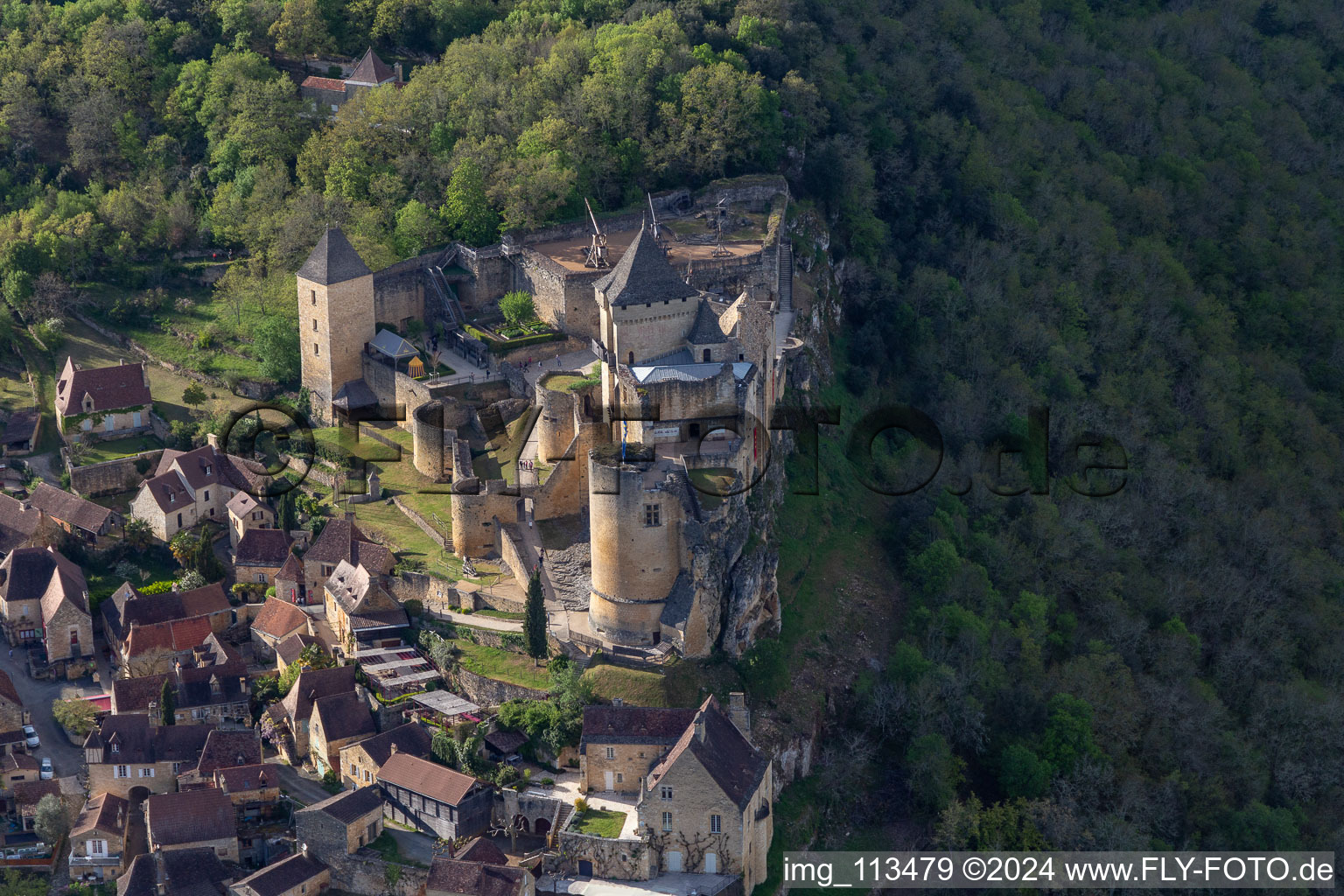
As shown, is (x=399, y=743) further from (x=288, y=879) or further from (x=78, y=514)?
(x=78, y=514)

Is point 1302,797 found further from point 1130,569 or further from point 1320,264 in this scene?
point 1320,264

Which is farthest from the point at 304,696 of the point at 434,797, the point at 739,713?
the point at 739,713

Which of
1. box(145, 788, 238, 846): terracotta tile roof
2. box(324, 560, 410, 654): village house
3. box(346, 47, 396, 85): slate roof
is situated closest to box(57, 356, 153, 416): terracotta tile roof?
box(324, 560, 410, 654): village house

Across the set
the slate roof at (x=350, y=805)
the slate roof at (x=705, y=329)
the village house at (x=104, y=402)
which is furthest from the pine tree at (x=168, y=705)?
the slate roof at (x=705, y=329)

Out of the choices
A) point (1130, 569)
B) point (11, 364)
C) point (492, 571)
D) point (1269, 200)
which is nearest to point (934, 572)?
point (1130, 569)

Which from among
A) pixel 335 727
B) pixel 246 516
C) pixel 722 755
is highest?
pixel 722 755

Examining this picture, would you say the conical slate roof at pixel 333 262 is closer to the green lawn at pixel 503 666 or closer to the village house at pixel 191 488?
the village house at pixel 191 488

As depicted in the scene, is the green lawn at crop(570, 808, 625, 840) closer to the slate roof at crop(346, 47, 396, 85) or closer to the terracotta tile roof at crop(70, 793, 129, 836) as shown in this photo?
the terracotta tile roof at crop(70, 793, 129, 836)
